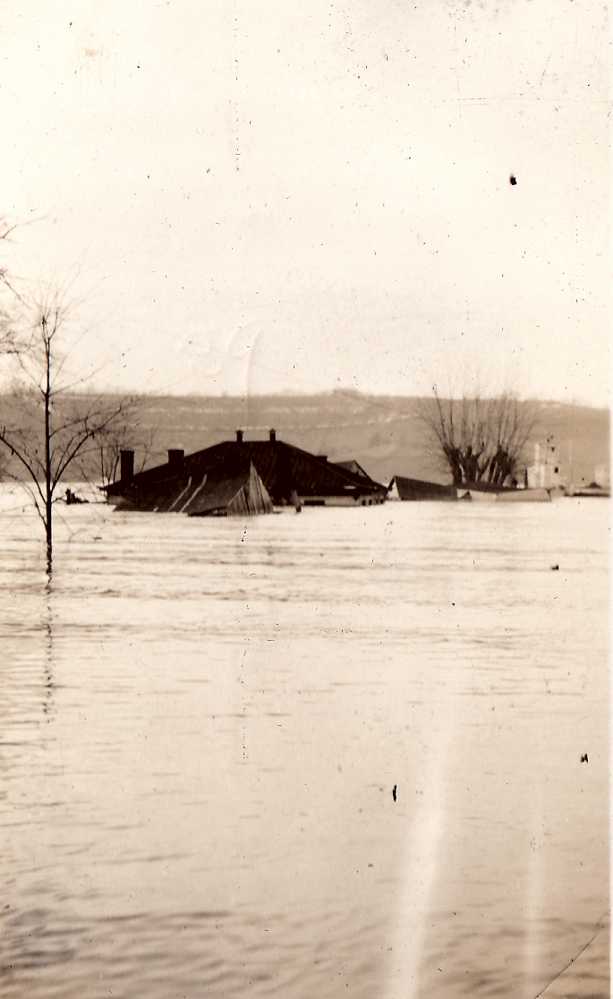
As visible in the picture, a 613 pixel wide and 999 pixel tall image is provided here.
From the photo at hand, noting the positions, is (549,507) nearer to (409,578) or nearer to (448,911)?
(409,578)

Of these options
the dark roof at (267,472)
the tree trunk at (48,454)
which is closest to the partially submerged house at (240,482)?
the dark roof at (267,472)

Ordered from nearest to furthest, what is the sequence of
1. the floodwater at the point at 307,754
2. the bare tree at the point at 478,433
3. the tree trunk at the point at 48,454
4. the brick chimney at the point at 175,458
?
1. the floodwater at the point at 307,754
2. the tree trunk at the point at 48,454
3. the brick chimney at the point at 175,458
4. the bare tree at the point at 478,433

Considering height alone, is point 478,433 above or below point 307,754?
above

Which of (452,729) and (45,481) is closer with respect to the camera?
(45,481)

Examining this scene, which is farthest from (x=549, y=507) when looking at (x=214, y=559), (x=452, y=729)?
(x=214, y=559)

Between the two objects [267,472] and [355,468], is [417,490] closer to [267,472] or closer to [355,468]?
[355,468]

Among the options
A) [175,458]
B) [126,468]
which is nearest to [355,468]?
[175,458]

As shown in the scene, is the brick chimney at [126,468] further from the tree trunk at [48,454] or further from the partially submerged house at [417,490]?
the partially submerged house at [417,490]
